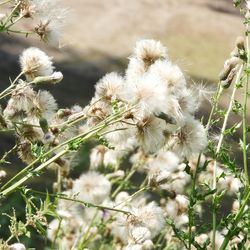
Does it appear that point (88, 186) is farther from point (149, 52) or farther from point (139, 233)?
point (149, 52)

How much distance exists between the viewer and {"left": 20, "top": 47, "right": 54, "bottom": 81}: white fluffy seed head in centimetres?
191

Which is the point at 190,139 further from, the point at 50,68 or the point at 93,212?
the point at 93,212

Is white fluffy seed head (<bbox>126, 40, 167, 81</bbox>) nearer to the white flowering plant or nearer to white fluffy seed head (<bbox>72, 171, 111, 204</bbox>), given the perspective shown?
the white flowering plant

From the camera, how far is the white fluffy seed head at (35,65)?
1913 mm

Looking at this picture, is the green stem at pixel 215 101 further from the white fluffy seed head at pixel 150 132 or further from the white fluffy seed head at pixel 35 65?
the white fluffy seed head at pixel 35 65

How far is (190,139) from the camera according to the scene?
1.82 metres

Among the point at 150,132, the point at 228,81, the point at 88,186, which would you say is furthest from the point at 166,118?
the point at 88,186

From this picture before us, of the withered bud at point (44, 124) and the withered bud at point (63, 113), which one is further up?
the withered bud at point (44, 124)

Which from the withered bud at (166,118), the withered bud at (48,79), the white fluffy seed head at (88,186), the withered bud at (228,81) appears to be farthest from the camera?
the white fluffy seed head at (88,186)

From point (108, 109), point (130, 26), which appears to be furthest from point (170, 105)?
point (130, 26)

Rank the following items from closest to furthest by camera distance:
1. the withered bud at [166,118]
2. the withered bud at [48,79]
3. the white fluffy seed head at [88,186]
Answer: the withered bud at [166,118] → the withered bud at [48,79] → the white fluffy seed head at [88,186]

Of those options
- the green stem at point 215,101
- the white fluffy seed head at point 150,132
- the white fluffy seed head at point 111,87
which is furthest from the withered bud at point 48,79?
the green stem at point 215,101

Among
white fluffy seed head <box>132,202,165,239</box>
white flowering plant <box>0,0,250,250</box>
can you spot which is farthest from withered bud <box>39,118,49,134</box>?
white fluffy seed head <box>132,202,165,239</box>

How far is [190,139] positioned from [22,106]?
1.24 feet
